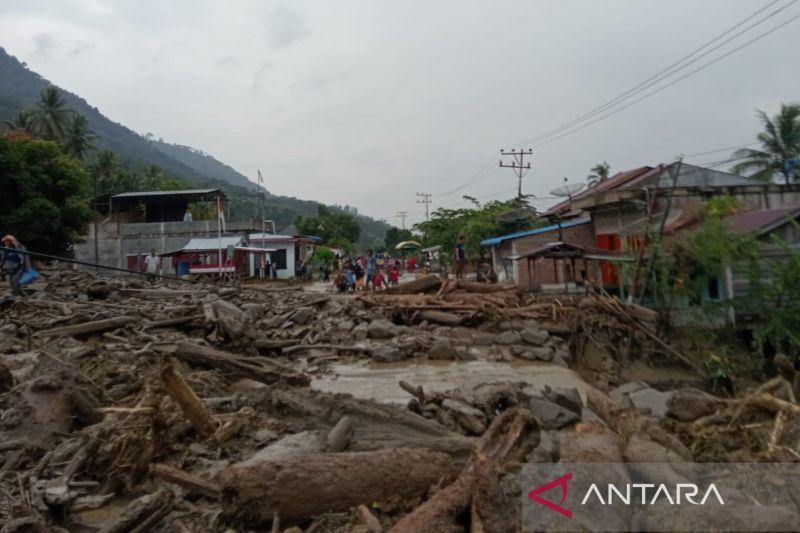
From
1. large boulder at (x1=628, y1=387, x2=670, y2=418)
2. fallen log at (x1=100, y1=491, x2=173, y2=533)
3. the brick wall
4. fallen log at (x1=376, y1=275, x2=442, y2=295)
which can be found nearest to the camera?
fallen log at (x1=100, y1=491, x2=173, y2=533)

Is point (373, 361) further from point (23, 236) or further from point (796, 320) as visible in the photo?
point (23, 236)

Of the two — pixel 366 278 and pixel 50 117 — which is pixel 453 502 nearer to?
pixel 366 278

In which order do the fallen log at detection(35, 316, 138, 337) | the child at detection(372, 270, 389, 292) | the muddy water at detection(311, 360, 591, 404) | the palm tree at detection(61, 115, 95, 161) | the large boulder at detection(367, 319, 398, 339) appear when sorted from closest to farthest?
the muddy water at detection(311, 360, 591, 404) < the fallen log at detection(35, 316, 138, 337) < the large boulder at detection(367, 319, 398, 339) < the child at detection(372, 270, 389, 292) < the palm tree at detection(61, 115, 95, 161)

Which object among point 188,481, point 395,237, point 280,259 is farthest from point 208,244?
point 395,237

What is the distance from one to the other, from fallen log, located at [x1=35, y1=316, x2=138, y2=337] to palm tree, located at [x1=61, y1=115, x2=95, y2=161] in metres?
50.7

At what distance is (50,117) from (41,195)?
28927mm

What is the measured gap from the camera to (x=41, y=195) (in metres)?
26.3

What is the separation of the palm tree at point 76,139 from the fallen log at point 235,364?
177 ft

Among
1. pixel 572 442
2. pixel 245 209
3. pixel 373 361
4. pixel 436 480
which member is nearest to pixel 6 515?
pixel 436 480

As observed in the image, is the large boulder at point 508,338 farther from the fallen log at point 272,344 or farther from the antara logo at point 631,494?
the antara logo at point 631,494

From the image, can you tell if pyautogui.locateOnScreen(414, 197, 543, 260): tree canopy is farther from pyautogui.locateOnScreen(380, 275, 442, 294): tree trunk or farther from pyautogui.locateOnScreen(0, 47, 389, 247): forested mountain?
pyautogui.locateOnScreen(0, 47, 389, 247): forested mountain

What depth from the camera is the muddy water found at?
868 centimetres

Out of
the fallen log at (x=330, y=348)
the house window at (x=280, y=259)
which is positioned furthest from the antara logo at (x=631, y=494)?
the house window at (x=280, y=259)

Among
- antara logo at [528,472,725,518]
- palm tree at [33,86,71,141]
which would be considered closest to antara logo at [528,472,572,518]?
antara logo at [528,472,725,518]
